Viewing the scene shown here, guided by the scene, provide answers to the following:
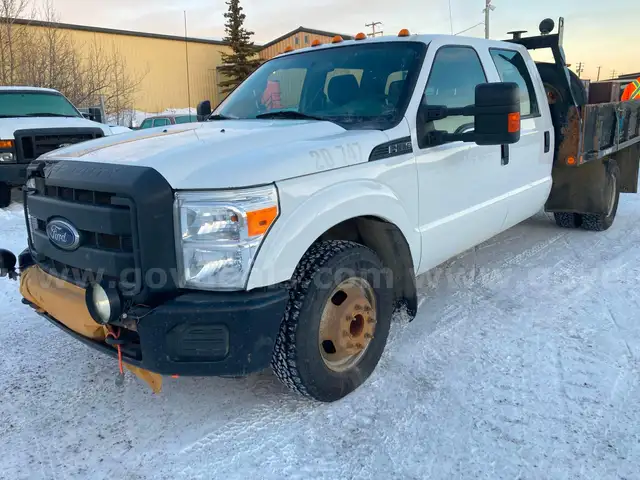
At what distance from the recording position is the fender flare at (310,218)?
2.38m

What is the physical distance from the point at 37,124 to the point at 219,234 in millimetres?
7576

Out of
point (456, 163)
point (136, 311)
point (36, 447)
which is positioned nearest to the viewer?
point (136, 311)

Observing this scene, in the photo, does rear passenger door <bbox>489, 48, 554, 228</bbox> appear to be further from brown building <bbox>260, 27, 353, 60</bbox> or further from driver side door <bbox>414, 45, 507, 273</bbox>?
brown building <bbox>260, 27, 353, 60</bbox>

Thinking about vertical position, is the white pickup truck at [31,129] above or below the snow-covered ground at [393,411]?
above

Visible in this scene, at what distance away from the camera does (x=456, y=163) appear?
11.9 feet

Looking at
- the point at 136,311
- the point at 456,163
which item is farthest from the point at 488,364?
the point at 136,311

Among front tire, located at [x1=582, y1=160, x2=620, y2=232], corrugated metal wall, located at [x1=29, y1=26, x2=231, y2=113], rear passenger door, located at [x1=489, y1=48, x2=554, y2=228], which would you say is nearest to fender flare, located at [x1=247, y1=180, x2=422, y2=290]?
rear passenger door, located at [x1=489, y1=48, x2=554, y2=228]

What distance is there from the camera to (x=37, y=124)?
8531 mm

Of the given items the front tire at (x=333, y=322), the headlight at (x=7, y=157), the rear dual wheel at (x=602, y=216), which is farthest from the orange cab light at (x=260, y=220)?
the headlight at (x=7, y=157)

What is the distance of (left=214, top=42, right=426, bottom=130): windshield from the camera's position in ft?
10.8

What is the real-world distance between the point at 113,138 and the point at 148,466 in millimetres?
1773

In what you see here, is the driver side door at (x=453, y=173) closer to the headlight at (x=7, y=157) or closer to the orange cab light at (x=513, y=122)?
the orange cab light at (x=513, y=122)

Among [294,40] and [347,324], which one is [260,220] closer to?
[347,324]

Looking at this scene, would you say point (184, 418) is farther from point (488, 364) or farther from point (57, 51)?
point (57, 51)
